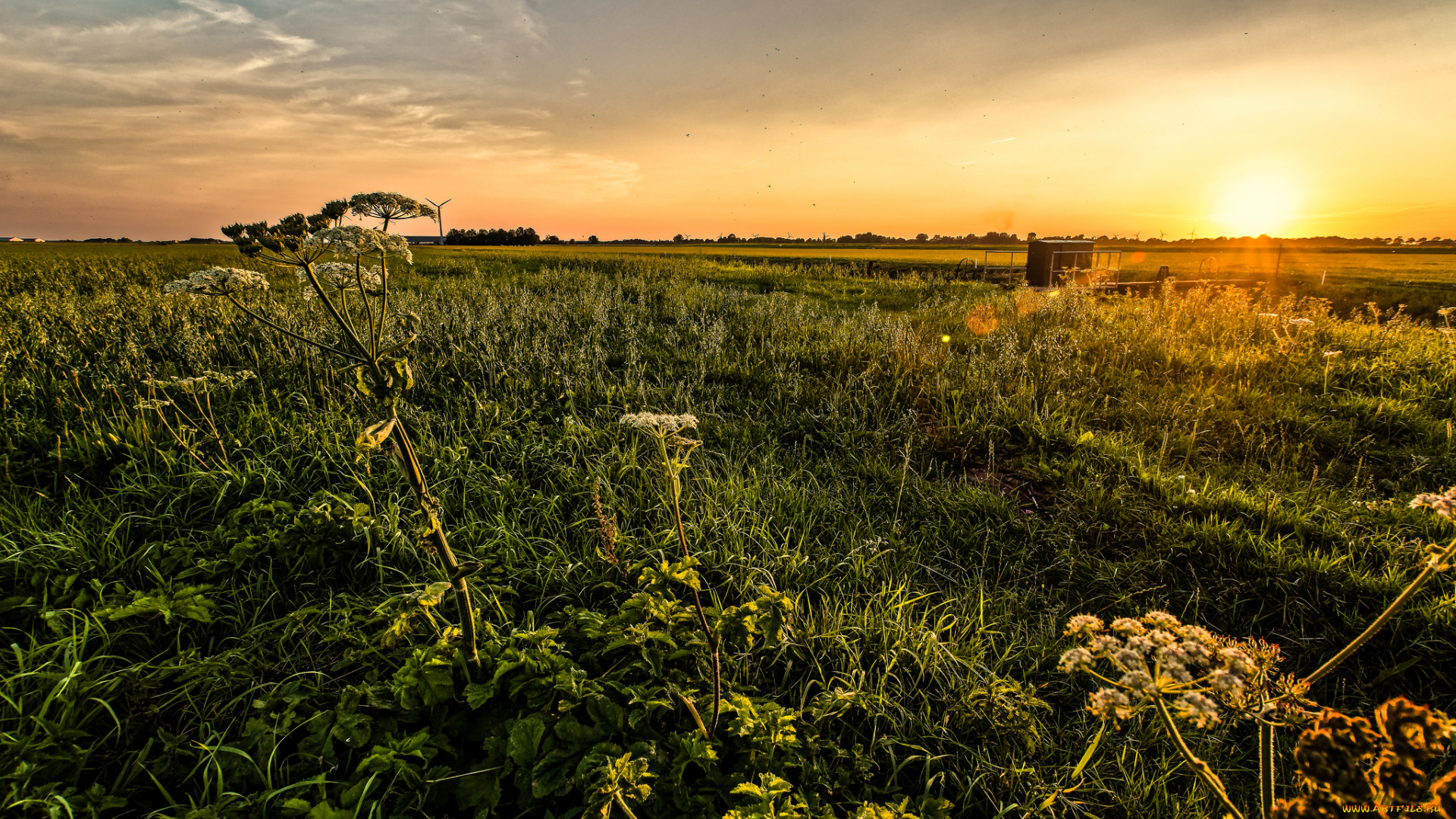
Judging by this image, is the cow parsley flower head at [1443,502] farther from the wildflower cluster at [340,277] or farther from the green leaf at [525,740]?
the wildflower cluster at [340,277]

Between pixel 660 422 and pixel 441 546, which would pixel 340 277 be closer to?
pixel 441 546

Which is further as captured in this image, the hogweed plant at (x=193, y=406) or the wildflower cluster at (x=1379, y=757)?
the hogweed plant at (x=193, y=406)

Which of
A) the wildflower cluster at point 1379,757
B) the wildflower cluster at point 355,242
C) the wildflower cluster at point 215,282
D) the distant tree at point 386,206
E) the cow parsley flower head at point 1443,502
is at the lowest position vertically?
the wildflower cluster at point 1379,757

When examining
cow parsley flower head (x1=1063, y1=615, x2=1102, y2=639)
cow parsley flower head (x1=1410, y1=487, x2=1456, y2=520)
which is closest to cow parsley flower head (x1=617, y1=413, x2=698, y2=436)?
cow parsley flower head (x1=1063, y1=615, x2=1102, y2=639)

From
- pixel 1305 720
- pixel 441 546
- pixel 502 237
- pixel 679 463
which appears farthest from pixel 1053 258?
pixel 502 237

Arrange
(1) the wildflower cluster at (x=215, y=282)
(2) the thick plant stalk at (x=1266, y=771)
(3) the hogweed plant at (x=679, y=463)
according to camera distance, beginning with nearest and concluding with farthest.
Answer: (2) the thick plant stalk at (x=1266, y=771) < (3) the hogweed plant at (x=679, y=463) < (1) the wildflower cluster at (x=215, y=282)

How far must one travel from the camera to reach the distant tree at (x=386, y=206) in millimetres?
2115

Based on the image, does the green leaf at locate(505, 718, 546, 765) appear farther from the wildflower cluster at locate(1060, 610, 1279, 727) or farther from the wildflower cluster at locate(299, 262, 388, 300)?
the wildflower cluster at locate(299, 262, 388, 300)

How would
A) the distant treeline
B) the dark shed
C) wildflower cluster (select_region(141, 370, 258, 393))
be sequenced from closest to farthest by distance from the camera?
wildflower cluster (select_region(141, 370, 258, 393)), the dark shed, the distant treeline

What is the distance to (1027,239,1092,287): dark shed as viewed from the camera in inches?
831

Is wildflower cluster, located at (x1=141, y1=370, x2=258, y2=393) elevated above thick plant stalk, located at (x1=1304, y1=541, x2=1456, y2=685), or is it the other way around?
wildflower cluster, located at (x1=141, y1=370, x2=258, y2=393)

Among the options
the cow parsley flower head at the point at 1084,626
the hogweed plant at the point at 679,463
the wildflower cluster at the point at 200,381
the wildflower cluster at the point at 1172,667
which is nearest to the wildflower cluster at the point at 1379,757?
the wildflower cluster at the point at 1172,667

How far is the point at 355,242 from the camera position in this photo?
6.21 feet

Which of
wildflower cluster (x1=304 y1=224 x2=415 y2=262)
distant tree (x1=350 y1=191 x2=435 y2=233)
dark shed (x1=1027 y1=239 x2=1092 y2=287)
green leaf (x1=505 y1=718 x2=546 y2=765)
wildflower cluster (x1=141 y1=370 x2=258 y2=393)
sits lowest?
green leaf (x1=505 y1=718 x2=546 y2=765)
